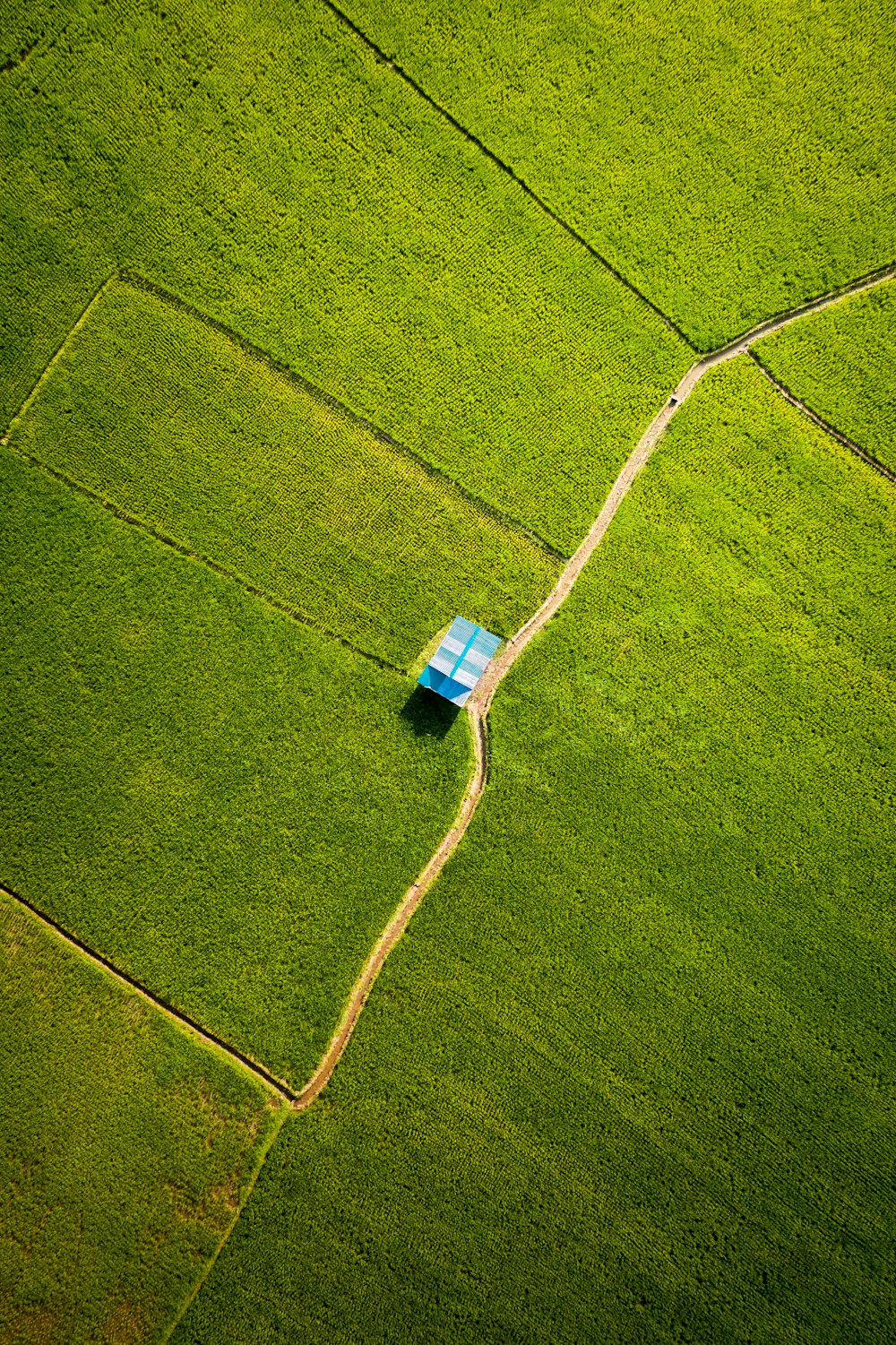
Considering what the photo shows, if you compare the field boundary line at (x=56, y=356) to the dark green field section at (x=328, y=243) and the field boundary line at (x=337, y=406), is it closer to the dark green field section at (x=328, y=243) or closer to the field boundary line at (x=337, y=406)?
the dark green field section at (x=328, y=243)

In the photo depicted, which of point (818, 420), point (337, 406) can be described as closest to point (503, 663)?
point (337, 406)

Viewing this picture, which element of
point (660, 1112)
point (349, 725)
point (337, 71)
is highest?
point (337, 71)

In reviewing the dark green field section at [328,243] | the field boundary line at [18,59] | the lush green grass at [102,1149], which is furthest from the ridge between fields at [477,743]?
the field boundary line at [18,59]

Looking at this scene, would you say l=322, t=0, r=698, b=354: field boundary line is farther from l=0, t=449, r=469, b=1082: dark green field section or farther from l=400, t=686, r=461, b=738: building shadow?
l=0, t=449, r=469, b=1082: dark green field section

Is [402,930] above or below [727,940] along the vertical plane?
below

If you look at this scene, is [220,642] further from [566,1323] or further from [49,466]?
[566,1323]

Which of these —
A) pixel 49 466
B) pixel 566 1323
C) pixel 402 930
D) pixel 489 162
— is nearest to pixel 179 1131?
pixel 402 930

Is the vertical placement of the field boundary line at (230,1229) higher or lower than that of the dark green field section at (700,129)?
lower
